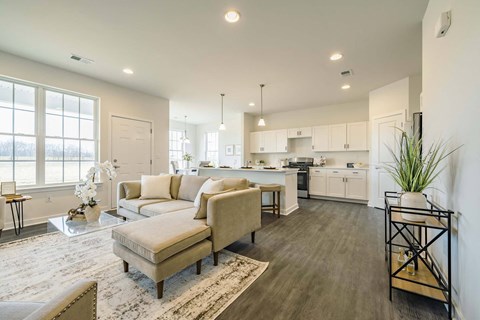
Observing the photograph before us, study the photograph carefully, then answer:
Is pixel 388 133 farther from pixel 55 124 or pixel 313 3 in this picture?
pixel 55 124

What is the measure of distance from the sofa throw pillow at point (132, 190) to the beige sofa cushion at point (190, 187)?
719 millimetres

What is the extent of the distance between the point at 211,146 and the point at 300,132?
4.07m

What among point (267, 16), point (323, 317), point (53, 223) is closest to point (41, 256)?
point (53, 223)

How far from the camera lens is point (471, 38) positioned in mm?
1270

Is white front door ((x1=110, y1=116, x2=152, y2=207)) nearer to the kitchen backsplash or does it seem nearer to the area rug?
the area rug

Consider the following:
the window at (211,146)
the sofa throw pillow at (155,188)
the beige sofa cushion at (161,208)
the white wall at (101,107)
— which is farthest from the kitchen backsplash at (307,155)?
the beige sofa cushion at (161,208)

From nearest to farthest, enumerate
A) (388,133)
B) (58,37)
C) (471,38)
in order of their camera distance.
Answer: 1. (471,38)
2. (58,37)
3. (388,133)

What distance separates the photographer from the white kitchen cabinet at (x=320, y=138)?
5758mm

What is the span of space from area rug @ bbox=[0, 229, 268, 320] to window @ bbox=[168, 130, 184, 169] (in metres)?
5.98

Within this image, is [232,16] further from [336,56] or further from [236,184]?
[236,184]

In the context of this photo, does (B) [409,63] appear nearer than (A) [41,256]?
No

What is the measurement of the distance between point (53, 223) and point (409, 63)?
5.85 meters

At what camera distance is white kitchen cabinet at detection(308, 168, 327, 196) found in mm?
5543

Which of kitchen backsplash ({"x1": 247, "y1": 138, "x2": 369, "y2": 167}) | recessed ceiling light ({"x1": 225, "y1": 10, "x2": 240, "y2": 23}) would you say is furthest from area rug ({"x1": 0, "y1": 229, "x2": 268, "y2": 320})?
kitchen backsplash ({"x1": 247, "y1": 138, "x2": 369, "y2": 167})
